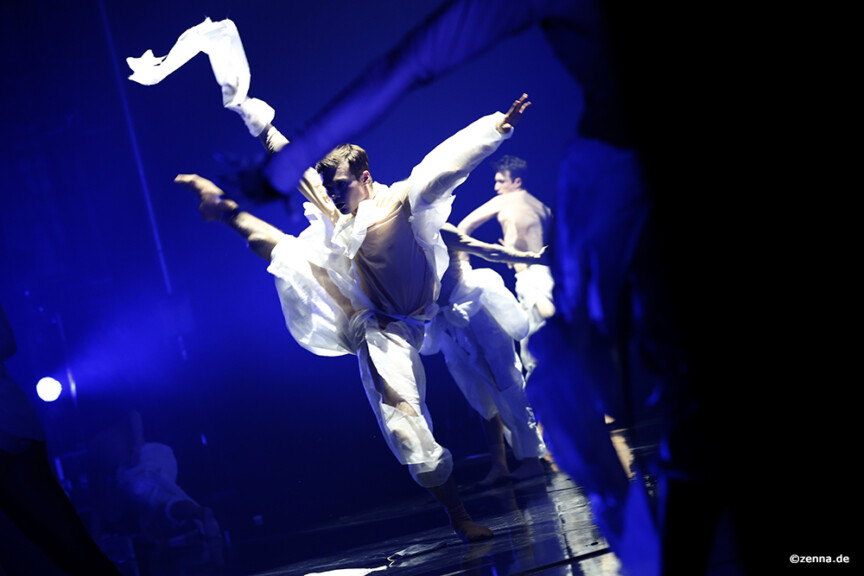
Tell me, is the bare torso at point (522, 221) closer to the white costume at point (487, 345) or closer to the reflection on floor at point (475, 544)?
the white costume at point (487, 345)

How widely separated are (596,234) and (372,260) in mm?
1828

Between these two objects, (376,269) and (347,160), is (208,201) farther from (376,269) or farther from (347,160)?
(376,269)

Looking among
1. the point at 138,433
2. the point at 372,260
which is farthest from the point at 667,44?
the point at 138,433

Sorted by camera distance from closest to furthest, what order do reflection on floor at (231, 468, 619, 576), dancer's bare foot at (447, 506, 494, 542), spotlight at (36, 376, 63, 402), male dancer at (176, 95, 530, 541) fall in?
1. reflection on floor at (231, 468, 619, 576)
2. dancer's bare foot at (447, 506, 494, 542)
3. male dancer at (176, 95, 530, 541)
4. spotlight at (36, 376, 63, 402)

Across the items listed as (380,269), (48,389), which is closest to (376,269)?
(380,269)

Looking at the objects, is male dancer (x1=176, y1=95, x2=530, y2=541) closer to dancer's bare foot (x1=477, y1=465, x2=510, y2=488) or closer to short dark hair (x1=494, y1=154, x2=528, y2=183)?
dancer's bare foot (x1=477, y1=465, x2=510, y2=488)

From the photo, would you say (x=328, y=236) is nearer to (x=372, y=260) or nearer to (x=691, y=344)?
(x=372, y=260)

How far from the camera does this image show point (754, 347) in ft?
3.08

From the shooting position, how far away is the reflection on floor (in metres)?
1.87

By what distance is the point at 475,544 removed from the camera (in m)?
2.41

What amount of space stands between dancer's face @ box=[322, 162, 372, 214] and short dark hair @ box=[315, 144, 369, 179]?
13 mm

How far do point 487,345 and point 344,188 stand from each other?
4.53ft

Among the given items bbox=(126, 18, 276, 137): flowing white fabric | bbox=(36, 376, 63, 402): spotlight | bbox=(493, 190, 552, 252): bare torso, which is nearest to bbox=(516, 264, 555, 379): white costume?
bbox=(493, 190, 552, 252): bare torso

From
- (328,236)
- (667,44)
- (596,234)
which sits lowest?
(596,234)
